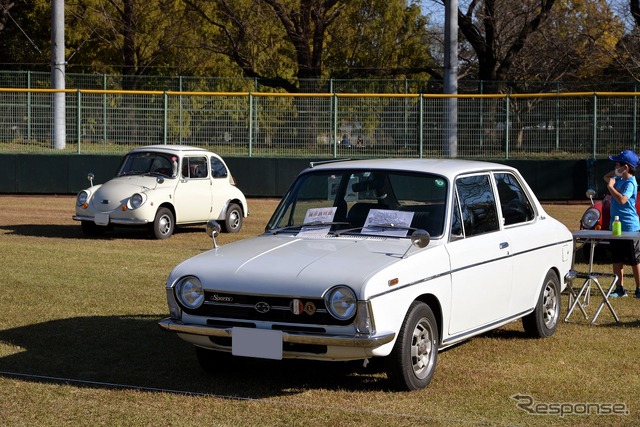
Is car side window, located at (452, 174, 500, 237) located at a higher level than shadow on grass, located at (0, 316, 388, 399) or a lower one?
higher

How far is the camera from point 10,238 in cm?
1677

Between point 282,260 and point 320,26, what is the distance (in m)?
35.0

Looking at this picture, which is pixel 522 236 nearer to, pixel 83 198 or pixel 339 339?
pixel 339 339

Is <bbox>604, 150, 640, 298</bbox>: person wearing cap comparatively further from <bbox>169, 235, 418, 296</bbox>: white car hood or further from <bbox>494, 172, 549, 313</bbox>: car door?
<bbox>169, 235, 418, 296</bbox>: white car hood

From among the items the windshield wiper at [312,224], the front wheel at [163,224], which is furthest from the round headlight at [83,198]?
the windshield wiper at [312,224]

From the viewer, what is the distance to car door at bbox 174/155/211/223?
17.6 metres

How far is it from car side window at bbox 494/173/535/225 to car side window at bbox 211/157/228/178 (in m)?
9.88

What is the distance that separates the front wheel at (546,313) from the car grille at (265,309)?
282cm

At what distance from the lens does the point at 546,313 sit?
921cm

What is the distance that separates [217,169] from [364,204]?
10.6 meters

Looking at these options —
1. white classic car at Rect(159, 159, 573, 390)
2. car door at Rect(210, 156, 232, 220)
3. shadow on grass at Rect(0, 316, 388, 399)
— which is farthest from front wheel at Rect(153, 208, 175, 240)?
white classic car at Rect(159, 159, 573, 390)

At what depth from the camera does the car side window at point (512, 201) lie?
344 inches

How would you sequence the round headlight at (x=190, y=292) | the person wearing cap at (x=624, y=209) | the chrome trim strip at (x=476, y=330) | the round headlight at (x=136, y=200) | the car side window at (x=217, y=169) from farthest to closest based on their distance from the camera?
the car side window at (x=217, y=169) → the round headlight at (x=136, y=200) → the person wearing cap at (x=624, y=209) → the chrome trim strip at (x=476, y=330) → the round headlight at (x=190, y=292)

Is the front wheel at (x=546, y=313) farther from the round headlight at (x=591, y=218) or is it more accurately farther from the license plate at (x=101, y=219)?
the license plate at (x=101, y=219)
